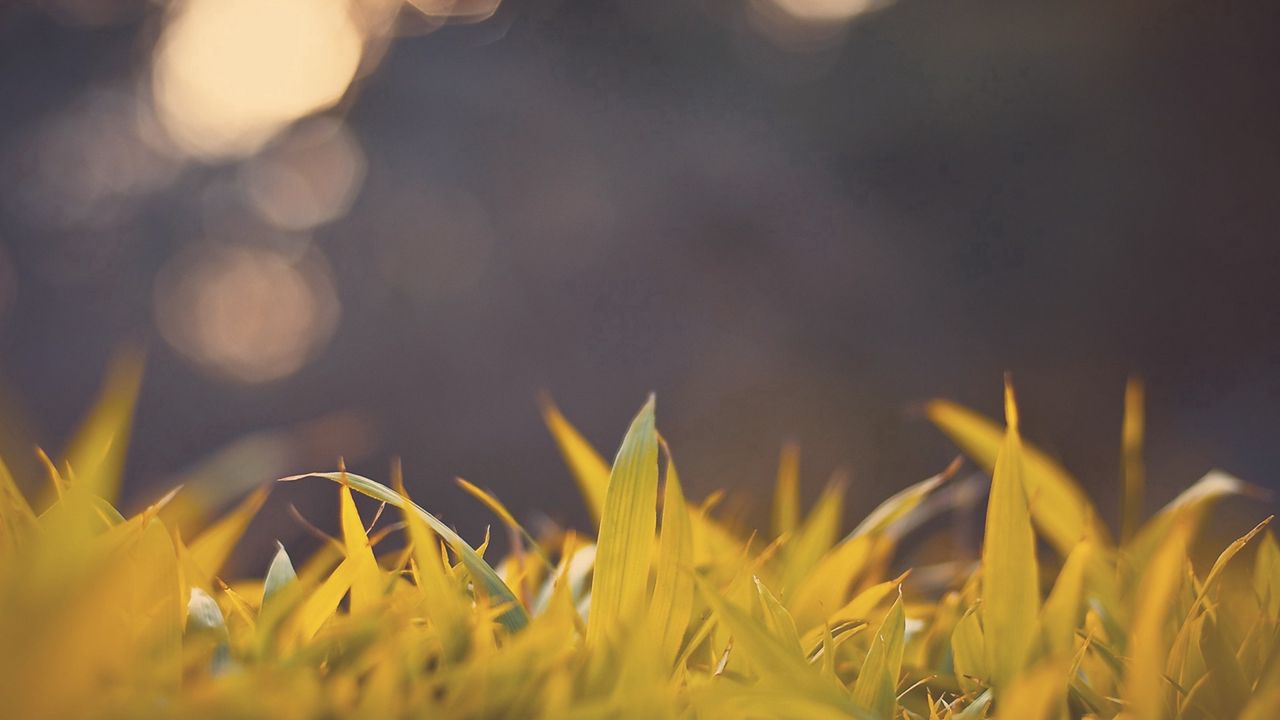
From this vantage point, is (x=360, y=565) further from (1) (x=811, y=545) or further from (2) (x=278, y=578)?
(1) (x=811, y=545)

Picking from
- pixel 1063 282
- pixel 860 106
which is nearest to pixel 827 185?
pixel 860 106

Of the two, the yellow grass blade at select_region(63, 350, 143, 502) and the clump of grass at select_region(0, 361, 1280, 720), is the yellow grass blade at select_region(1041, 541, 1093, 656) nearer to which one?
the clump of grass at select_region(0, 361, 1280, 720)

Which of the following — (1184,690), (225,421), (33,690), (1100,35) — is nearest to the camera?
(33,690)

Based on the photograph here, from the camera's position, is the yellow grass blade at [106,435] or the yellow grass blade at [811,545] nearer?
the yellow grass blade at [106,435]

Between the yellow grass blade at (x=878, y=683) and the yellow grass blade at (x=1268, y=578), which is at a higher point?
the yellow grass blade at (x=1268, y=578)

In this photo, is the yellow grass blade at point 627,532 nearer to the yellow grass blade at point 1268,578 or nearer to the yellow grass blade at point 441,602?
the yellow grass blade at point 441,602

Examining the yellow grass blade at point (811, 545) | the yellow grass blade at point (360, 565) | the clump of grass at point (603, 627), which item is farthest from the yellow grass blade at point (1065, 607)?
the yellow grass blade at point (360, 565)

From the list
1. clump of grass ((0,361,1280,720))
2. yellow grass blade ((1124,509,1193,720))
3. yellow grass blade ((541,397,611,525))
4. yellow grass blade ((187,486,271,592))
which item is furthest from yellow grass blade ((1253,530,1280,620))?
yellow grass blade ((187,486,271,592))

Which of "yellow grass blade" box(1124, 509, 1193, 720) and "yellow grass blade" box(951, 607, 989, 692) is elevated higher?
"yellow grass blade" box(1124, 509, 1193, 720)

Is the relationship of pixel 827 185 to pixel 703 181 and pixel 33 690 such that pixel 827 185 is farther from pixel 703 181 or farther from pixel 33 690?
pixel 33 690
